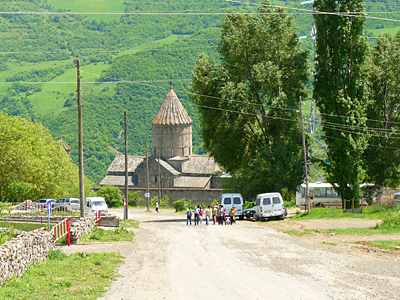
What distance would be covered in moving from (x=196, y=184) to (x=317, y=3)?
177 ft

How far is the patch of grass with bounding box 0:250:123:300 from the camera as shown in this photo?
581 inches

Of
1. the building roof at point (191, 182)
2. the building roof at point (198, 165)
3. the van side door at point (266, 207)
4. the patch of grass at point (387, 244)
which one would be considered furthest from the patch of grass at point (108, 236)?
the building roof at point (198, 165)

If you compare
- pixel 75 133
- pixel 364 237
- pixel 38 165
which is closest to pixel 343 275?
pixel 364 237

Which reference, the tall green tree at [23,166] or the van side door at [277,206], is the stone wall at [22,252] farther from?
the tall green tree at [23,166]

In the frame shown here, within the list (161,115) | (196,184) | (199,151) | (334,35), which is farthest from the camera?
(199,151)

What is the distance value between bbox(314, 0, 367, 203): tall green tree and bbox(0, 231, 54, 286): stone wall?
27.1 m

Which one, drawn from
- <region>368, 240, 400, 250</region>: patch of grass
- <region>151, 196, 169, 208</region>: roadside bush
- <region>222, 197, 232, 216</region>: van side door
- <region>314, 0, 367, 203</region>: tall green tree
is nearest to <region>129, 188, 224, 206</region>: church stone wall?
<region>151, 196, 169, 208</region>: roadside bush

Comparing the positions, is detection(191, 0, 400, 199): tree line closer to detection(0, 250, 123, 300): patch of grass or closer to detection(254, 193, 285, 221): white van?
detection(254, 193, 285, 221): white van

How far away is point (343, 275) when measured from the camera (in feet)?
56.4

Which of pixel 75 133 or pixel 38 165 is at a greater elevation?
pixel 75 133

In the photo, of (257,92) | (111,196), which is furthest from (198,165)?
(257,92)

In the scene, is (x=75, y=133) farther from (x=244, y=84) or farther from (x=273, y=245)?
(x=273, y=245)

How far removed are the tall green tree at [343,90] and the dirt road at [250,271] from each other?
17.4 m

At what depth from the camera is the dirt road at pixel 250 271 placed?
14.9m
